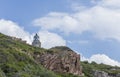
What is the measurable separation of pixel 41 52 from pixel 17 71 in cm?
4413

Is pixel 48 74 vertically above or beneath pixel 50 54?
beneath

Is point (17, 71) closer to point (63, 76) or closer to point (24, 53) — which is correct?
point (24, 53)

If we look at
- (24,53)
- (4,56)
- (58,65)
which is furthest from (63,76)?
(4,56)

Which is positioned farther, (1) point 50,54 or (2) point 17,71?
(1) point 50,54

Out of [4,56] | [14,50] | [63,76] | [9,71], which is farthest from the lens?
[63,76]

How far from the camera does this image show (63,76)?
18700cm

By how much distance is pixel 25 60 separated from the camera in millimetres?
165875

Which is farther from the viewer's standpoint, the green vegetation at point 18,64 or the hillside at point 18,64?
the hillside at point 18,64

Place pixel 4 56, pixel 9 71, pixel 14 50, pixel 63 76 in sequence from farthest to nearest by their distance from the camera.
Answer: pixel 63 76 → pixel 14 50 → pixel 4 56 → pixel 9 71

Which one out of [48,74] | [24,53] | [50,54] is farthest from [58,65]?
[48,74]

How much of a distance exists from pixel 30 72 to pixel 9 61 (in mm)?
11263

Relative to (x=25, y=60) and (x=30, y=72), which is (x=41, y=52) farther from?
(x=30, y=72)

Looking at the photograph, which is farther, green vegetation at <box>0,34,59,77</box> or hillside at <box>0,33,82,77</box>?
hillside at <box>0,33,82,77</box>

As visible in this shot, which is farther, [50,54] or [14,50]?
[50,54]
